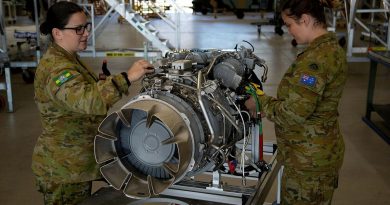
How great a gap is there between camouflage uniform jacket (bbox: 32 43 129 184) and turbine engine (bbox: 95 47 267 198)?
156mm

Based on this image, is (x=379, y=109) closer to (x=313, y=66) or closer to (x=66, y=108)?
(x=313, y=66)

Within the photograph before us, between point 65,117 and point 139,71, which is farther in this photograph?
point 65,117

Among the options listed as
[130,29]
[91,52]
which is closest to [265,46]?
[91,52]

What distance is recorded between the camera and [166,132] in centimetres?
159

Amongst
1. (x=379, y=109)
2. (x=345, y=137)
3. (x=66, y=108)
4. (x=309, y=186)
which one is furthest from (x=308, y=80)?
(x=379, y=109)

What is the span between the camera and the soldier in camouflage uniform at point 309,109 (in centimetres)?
183

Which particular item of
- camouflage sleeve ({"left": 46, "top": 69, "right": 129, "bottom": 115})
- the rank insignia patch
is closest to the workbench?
the rank insignia patch

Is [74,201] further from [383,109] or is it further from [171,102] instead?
[383,109]

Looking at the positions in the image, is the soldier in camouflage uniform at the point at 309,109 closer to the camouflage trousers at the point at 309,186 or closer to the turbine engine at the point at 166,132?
Answer: the camouflage trousers at the point at 309,186

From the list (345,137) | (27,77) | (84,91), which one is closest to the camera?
(84,91)

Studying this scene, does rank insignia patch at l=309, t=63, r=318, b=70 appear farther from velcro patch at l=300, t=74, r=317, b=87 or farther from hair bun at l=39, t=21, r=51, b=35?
hair bun at l=39, t=21, r=51, b=35

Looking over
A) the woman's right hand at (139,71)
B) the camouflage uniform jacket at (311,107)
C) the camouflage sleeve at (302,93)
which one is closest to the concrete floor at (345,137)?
the camouflage uniform jacket at (311,107)

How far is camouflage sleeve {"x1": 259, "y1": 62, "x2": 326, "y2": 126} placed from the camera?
181 centimetres

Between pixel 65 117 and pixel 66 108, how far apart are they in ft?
0.26
